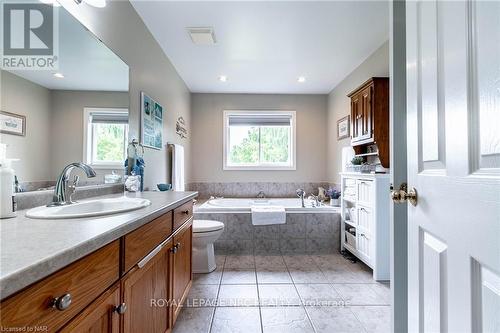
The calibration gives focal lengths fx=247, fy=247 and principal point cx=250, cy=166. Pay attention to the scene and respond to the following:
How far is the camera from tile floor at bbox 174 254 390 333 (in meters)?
1.69

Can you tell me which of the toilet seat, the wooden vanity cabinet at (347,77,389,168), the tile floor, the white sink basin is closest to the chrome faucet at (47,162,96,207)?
the white sink basin

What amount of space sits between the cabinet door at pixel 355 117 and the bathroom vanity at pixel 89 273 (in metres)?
2.42

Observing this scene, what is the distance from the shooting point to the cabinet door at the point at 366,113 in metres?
2.60

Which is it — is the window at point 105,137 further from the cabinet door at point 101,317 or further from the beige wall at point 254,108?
the beige wall at point 254,108

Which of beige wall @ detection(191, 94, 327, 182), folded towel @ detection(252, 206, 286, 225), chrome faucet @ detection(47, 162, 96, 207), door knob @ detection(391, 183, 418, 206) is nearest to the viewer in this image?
door knob @ detection(391, 183, 418, 206)

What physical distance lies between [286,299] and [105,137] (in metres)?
1.83

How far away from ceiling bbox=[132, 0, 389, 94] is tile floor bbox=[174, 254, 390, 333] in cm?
240

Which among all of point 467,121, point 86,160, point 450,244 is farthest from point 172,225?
point 467,121

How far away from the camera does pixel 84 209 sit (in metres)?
1.25

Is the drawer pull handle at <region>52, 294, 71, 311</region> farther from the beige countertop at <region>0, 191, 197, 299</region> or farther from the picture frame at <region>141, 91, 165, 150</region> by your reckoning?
the picture frame at <region>141, 91, 165, 150</region>

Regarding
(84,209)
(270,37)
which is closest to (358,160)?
(270,37)

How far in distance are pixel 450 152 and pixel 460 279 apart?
1.04 ft

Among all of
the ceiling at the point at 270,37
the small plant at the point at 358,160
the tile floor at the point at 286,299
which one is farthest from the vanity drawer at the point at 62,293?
the small plant at the point at 358,160

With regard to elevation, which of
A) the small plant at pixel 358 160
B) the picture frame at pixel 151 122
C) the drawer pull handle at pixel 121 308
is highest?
the picture frame at pixel 151 122
